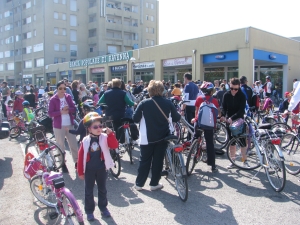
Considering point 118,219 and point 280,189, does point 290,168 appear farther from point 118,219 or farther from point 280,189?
point 118,219

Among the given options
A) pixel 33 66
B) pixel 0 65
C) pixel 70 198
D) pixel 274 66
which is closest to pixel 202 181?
pixel 70 198

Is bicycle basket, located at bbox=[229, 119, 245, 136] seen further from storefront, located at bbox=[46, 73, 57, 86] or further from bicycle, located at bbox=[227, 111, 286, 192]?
storefront, located at bbox=[46, 73, 57, 86]

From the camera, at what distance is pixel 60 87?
19.7ft

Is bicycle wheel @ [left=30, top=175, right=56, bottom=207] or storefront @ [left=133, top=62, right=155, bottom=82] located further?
storefront @ [left=133, top=62, right=155, bottom=82]

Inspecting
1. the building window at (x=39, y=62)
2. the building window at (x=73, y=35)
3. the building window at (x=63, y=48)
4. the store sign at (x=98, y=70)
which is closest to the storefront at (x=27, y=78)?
the building window at (x=39, y=62)

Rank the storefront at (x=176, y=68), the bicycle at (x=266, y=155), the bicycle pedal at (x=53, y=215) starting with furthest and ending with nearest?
the storefront at (x=176, y=68), the bicycle at (x=266, y=155), the bicycle pedal at (x=53, y=215)

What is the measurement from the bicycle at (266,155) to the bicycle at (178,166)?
5.31 ft

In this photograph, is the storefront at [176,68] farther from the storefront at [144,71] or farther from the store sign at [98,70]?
the store sign at [98,70]

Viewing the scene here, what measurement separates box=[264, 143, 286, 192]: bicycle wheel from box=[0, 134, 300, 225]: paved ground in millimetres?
Result: 142

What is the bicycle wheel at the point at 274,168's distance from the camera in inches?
188

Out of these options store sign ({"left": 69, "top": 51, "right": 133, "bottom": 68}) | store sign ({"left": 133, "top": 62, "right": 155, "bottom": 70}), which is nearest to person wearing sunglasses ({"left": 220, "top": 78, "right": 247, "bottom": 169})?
store sign ({"left": 133, "top": 62, "right": 155, "bottom": 70})

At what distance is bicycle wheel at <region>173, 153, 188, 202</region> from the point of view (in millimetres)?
4445

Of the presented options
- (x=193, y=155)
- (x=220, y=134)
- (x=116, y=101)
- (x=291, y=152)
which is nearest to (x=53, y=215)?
(x=193, y=155)

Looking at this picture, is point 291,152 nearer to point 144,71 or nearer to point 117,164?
point 117,164
